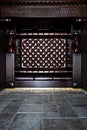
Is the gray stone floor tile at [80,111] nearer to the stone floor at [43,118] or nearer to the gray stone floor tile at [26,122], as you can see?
the stone floor at [43,118]

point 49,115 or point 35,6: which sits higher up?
point 35,6

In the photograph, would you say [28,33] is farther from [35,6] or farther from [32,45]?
[35,6]

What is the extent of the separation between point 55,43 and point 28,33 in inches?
37.7

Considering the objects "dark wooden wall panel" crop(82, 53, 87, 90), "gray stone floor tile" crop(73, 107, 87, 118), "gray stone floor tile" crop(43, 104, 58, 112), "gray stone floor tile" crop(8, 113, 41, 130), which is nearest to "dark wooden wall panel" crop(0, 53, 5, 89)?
"dark wooden wall panel" crop(82, 53, 87, 90)

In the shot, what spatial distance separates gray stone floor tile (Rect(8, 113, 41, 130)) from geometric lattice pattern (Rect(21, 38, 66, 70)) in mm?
4253

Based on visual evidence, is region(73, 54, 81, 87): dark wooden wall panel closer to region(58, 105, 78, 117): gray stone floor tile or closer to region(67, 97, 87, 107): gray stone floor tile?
region(67, 97, 87, 107): gray stone floor tile

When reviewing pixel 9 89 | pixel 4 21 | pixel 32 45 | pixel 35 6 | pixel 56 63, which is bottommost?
pixel 9 89

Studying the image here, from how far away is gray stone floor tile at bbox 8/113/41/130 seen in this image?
8.53 feet

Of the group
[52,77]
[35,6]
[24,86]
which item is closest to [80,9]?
[35,6]

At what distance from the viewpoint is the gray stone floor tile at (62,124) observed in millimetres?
2578

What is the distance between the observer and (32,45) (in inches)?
295

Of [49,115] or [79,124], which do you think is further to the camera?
[49,115]

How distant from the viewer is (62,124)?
9.05 feet

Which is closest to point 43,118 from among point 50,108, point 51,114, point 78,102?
point 51,114
